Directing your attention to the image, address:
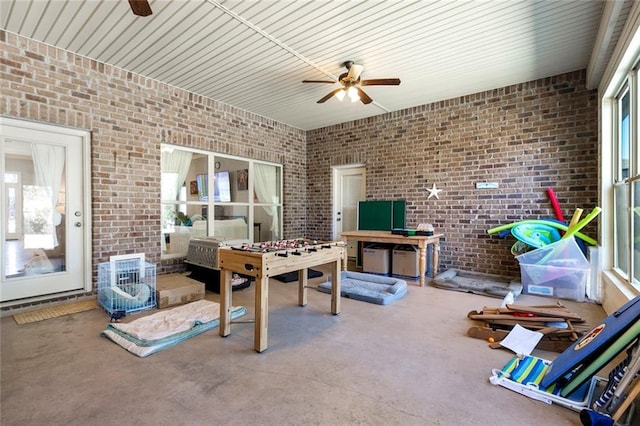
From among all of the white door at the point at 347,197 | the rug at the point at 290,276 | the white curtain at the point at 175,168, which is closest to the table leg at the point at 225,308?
the rug at the point at 290,276

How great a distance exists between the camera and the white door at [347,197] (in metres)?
6.55

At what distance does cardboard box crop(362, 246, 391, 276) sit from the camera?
16.6ft

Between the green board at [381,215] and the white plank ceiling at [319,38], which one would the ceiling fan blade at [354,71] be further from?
the green board at [381,215]

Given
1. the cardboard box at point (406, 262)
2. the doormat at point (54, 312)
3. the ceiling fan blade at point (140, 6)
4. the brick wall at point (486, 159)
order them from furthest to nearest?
the cardboard box at point (406, 262)
the brick wall at point (486, 159)
the doormat at point (54, 312)
the ceiling fan blade at point (140, 6)

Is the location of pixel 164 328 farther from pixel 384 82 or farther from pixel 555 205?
pixel 555 205

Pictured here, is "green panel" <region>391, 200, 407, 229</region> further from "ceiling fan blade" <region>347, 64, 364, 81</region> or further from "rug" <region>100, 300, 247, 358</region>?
"rug" <region>100, 300, 247, 358</region>

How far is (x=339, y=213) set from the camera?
22.4 feet

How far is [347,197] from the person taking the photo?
6.74 m

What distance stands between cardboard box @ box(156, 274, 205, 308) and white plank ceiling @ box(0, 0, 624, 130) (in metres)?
2.88

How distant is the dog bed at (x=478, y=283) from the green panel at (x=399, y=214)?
1.19 m

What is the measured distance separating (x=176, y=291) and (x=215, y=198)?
2185mm

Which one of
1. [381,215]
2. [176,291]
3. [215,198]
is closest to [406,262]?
[381,215]

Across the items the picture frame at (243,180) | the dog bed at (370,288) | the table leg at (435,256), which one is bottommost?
the dog bed at (370,288)

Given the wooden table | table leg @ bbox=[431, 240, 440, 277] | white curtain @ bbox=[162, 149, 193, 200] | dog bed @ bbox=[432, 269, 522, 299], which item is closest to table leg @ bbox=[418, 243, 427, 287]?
the wooden table
